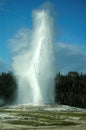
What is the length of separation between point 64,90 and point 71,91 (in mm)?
3690

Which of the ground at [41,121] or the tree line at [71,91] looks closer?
the ground at [41,121]

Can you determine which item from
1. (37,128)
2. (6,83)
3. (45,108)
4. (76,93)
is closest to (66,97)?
(76,93)

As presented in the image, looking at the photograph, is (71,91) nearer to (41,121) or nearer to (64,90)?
(64,90)

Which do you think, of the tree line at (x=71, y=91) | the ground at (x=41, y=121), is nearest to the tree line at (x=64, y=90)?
the tree line at (x=71, y=91)

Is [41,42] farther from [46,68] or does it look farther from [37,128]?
[37,128]

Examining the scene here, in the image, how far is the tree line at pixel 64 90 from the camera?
129m

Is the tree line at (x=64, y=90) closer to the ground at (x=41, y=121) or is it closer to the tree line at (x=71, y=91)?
the tree line at (x=71, y=91)

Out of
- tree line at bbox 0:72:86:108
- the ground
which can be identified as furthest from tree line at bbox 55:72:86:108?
the ground

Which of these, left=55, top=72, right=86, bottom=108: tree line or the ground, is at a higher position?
left=55, top=72, right=86, bottom=108: tree line

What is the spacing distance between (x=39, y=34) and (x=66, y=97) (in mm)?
45143

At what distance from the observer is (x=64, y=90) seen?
148000 mm

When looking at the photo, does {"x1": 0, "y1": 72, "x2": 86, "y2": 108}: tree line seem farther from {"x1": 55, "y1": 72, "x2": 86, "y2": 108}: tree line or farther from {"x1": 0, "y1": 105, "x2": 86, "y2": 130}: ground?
{"x1": 0, "y1": 105, "x2": 86, "y2": 130}: ground

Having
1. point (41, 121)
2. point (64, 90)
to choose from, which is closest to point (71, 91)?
point (64, 90)

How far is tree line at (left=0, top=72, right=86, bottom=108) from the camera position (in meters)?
129
